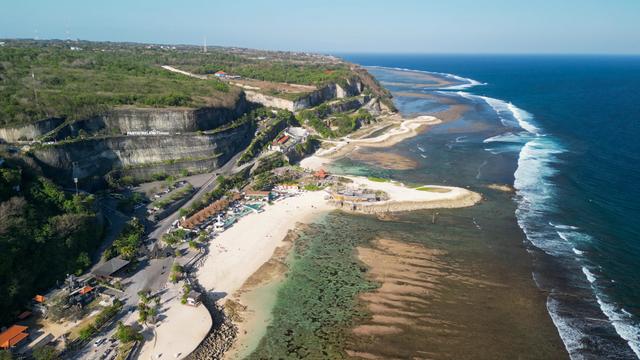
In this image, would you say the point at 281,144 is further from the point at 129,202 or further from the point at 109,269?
the point at 109,269

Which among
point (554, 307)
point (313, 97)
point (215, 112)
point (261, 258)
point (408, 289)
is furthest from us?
point (313, 97)

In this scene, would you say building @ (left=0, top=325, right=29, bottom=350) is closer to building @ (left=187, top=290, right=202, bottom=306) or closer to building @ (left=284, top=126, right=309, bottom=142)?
building @ (left=187, top=290, right=202, bottom=306)

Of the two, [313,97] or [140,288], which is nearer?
[140,288]

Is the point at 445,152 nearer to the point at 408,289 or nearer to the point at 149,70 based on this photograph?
the point at 408,289

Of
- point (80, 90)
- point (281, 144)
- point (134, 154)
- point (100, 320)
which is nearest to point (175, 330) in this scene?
point (100, 320)

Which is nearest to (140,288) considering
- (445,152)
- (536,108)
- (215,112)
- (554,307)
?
(554,307)

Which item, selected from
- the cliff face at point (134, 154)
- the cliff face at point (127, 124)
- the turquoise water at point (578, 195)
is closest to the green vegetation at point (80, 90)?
the cliff face at point (127, 124)

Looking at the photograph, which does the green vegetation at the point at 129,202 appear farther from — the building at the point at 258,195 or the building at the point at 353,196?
the building at the point at 353,196
